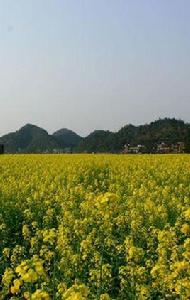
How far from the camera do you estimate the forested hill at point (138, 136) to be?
Answer: 106688 millimetres

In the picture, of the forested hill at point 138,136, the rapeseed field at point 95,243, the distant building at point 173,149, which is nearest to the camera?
the rapeseed field at point 95,243

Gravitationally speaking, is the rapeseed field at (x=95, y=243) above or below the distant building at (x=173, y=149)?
below

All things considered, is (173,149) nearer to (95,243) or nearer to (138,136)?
(138,136)

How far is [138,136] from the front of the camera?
11756cm

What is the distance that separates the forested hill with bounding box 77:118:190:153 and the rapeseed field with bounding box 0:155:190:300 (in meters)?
89.3

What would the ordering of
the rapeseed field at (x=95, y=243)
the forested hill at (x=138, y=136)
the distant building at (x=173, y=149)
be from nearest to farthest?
Result: 1. the rapeseed field at (x=95, y=243)
2. the distant building at (x=173, y=149)
3. the forested hill at (x=138, y=136)

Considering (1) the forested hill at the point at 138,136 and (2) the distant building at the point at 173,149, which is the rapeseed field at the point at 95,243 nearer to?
(2) the distant building at the point at 173,149

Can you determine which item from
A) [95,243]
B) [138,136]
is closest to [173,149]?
[138,136]

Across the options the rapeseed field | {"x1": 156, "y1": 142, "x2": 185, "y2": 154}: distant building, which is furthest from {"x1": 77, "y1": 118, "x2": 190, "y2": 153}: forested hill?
the rapeseed field

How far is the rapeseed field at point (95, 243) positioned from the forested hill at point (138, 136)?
89.3 meters

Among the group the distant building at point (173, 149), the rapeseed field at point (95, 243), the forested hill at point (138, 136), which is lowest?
the rapeseed field at point (95, 243)

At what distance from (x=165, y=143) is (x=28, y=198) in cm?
9261

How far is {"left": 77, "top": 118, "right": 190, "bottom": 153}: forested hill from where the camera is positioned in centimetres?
10669

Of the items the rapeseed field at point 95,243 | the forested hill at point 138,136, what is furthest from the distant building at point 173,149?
the rapeseed field at point 95,243
